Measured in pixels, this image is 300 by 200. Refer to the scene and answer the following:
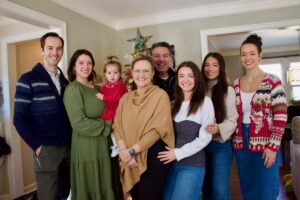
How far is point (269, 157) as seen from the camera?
1.74 metres

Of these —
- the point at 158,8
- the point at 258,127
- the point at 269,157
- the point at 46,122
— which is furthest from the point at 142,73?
the point at 158,8

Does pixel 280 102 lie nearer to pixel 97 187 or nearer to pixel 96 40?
pixel 97 187

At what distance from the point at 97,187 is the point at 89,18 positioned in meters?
2.49

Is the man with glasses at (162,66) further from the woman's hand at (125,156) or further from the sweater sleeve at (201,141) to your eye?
the woman's hand at (125,156)

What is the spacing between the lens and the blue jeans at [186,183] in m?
1.59

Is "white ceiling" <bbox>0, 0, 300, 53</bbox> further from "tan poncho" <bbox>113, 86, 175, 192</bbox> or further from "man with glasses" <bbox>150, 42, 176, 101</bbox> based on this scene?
"tan poncho" <bbox>113, 86, 175, 192</bbox>

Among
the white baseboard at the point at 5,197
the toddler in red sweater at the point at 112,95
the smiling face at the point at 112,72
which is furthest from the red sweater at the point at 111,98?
the white baseboard at the point at 5,197

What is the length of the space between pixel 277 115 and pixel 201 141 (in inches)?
21.7

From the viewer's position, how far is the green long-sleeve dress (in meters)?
1.78

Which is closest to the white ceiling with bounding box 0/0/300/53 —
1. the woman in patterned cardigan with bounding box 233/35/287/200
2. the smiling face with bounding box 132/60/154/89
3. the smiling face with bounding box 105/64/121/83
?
the smiling face with bounding box 105/64/121/83

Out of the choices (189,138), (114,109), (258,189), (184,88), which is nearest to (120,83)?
(114,109)

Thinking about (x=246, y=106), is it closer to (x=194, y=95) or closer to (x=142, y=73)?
(x=194, y=95)

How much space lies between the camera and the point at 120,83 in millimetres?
2074

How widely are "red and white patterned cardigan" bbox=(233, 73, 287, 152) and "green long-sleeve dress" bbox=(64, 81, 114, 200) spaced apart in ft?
3.14
